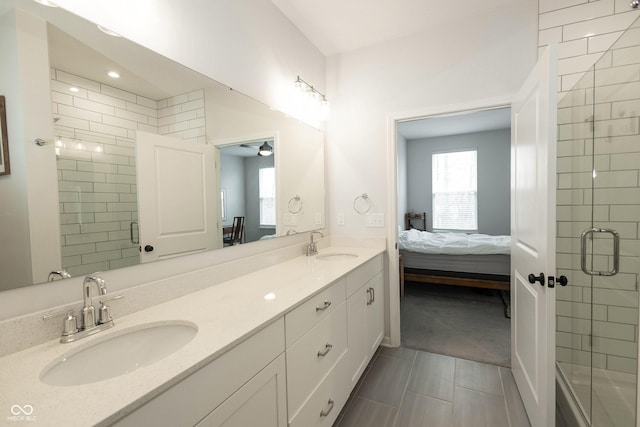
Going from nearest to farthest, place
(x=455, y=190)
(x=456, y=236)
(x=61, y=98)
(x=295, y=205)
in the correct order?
1. (x=61, y=98)
2. (x=295, y=205)
3. (x=456, y=236)
4. (x=455, y=190)

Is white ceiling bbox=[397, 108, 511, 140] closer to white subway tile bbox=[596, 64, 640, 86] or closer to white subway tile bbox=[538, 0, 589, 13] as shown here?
white subway tile bbox=[538, 0, 589, 13]

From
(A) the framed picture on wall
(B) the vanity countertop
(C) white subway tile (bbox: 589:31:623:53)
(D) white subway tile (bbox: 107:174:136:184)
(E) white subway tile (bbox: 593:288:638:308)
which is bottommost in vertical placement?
(E) white subway tile (bbox: 593:288:638:308)

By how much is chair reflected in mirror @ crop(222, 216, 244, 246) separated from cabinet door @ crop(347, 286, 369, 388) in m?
0.76

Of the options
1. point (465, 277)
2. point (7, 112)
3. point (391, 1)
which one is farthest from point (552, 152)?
point (465, 277)

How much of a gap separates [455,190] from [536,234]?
4783 millimetres

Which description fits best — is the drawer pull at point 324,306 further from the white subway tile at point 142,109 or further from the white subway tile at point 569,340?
the white subway tile at point 569,340

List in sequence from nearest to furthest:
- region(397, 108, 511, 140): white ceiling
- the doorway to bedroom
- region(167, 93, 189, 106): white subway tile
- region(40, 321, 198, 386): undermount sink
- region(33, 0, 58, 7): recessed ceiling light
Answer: region(40, 321, 198, 386): undermount sink → region(33, 0, 58, 7): recessed ceiling light → region(167, 93, 189, 106): white subway tile → the doorway to bedroom → region(397, 108, 511, 140): white ceiling

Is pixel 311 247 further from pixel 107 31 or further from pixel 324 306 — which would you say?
pixel 107 31

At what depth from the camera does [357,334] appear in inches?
73.4

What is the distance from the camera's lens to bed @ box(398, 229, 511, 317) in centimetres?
337

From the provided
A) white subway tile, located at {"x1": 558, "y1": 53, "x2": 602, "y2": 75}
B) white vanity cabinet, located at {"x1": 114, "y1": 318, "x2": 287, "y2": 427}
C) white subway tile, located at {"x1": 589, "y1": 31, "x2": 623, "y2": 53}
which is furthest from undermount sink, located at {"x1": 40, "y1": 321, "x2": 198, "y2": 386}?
white subway tile, located at {"x1": 589, "y1": 31, "x2": 623, "y2": 53}

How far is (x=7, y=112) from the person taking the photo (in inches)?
32.7

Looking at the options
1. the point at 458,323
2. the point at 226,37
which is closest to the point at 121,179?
the point at 226,37

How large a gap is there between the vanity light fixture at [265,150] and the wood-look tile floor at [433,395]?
1.69 meters
